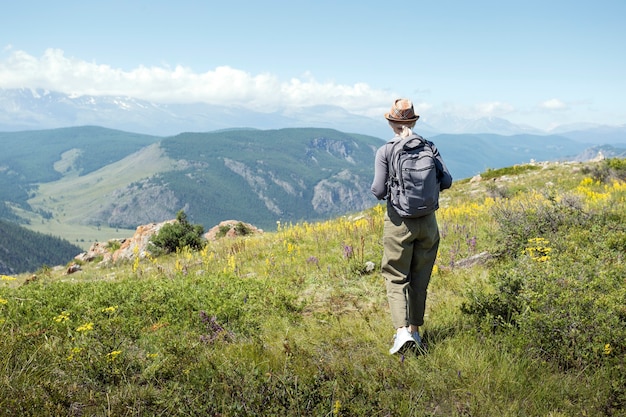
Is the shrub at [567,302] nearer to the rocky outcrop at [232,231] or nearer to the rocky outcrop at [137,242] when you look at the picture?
the rocky outcrop at [137,242]

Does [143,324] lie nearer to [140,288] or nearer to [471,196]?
[140,288]

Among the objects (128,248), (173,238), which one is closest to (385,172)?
(173,238)

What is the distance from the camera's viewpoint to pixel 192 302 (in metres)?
6.04

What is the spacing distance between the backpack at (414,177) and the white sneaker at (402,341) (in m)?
1.24

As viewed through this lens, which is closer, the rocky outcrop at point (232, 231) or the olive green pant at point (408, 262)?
the olive green pant at point (408, 262)

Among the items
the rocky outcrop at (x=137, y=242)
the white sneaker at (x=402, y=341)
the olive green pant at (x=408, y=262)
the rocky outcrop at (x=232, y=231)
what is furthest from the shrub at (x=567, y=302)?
the rocky outcrop at (x=232, y=231)

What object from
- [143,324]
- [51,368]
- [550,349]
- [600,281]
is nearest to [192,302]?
[143,324]

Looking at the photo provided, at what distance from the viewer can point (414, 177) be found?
4.16 m

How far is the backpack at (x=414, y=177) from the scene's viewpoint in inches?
163

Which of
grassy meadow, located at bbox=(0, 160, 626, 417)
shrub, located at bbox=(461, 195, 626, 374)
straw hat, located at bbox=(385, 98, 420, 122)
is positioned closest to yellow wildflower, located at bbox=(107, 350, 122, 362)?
grassy meadow, located at bbox=(0, 160, 626, 417)

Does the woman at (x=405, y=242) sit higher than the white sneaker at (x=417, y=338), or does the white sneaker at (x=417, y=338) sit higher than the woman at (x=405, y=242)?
the woman at (x=405, y=242)

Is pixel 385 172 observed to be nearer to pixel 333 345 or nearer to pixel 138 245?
pixel 333 345

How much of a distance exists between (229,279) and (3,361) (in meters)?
4.04

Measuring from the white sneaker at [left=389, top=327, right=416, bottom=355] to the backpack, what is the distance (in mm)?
1242
